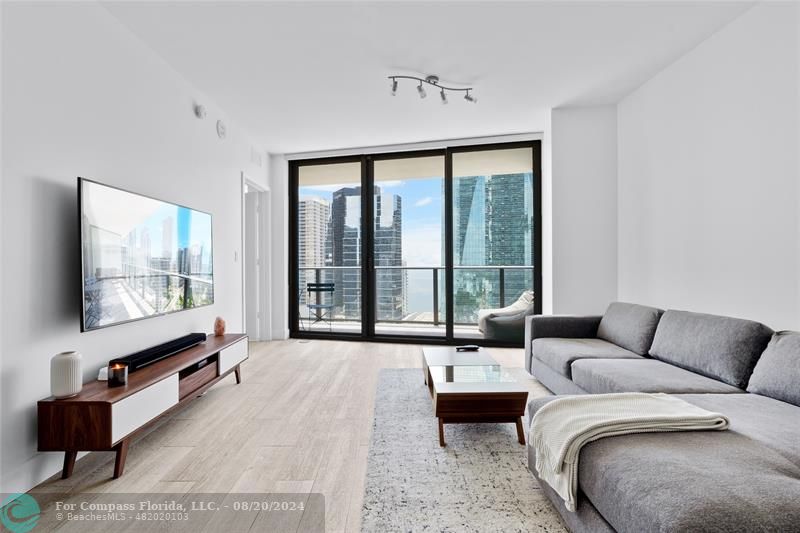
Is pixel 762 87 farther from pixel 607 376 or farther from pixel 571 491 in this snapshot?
pixel 571 491

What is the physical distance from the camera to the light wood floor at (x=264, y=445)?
178 cm

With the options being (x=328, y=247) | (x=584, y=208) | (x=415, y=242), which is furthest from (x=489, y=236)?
(x=328, y=247)

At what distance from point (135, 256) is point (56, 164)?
651 millimetres

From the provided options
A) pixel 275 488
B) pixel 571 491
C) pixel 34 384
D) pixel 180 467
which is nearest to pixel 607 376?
pixel 571 491

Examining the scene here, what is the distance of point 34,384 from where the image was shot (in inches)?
71.9

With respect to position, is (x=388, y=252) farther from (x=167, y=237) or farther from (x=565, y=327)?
(x=167, y=237)

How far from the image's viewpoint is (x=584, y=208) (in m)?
3.90

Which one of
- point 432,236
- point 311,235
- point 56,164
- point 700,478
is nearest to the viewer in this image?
point 700,478

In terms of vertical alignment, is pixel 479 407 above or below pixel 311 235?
below

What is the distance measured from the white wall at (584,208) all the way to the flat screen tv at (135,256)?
3.59 metres

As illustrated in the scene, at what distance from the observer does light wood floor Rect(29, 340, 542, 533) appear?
1780 mm

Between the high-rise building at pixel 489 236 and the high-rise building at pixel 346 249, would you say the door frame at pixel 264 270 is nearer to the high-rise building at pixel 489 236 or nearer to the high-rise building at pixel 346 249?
the high-rise building at pixel 346 249

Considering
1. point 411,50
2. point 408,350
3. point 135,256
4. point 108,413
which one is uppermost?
point 411,50

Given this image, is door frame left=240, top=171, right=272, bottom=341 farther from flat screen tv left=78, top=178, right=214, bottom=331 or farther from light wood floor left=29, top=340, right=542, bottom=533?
flat screen tv left=78, top=178, right=214, bottom=331
